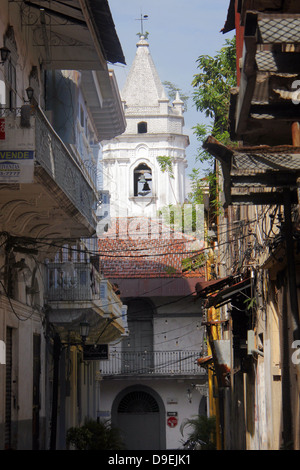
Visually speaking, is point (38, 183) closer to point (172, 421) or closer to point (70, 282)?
point (70, 282)

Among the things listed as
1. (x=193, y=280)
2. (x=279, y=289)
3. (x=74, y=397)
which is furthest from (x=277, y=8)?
(x=193, y=280)

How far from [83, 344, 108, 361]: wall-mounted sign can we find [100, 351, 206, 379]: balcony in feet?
42.5

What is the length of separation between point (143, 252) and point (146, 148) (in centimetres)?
1999

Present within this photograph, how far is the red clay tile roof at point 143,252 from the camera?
44.3 m

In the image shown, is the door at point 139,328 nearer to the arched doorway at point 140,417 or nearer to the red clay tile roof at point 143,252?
the red clay tile roof at point 143,252

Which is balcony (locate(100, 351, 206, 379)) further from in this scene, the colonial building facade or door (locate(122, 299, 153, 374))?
door (locate(122, 299, 153, 374))

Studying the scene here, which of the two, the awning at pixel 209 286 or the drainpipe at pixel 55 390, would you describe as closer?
the awning at pixel 209 286

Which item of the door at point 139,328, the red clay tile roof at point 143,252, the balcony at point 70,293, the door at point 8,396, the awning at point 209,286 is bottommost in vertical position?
the door at point 8,396

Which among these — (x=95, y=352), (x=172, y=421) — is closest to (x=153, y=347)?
(x=172, y=421)

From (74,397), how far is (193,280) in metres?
15.4

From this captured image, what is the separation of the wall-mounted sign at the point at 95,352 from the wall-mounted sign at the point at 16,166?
1627 centimetres

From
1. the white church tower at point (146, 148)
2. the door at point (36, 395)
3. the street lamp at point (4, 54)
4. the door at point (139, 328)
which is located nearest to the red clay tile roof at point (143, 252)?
the door at point (139, 328)

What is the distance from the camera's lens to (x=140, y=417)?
4369cm
